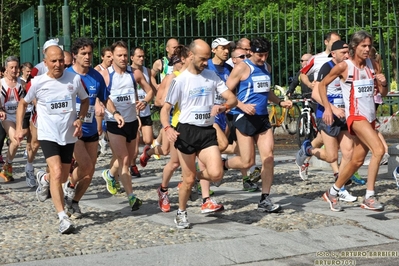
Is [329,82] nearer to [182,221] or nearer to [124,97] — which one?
[182,221]

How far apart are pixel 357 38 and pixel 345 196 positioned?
1921 millimetres

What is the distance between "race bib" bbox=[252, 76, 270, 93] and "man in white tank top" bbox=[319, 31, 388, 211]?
75 cm

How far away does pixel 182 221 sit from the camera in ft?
28.2

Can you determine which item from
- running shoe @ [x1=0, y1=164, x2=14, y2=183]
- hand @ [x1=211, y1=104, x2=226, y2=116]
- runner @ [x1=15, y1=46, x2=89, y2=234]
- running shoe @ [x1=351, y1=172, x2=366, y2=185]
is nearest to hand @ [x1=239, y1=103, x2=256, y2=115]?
hand @ [x1=211, y1=104, x2=226, y2=116]

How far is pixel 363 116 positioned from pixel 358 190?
205 centimetres

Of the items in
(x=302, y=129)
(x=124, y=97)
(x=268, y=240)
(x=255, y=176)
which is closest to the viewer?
(x=268, y=240)

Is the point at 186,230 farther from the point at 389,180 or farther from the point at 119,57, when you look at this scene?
the point at 389,180

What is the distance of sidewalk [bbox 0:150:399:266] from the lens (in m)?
7.20

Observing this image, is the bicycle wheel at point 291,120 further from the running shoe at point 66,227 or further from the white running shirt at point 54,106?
the running shoe at point 66,227

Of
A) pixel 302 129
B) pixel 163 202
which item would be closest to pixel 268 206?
pixel 163 202

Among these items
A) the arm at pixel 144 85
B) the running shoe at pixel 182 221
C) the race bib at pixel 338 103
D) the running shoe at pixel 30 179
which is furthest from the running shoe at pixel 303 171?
the running shoe at pixel 182 221

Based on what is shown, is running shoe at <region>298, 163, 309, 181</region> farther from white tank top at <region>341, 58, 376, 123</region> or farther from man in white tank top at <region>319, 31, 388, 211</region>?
white tank top at <region>341, 58, 376, 123</region>

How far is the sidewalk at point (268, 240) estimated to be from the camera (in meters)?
7.20

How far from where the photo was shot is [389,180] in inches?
476
